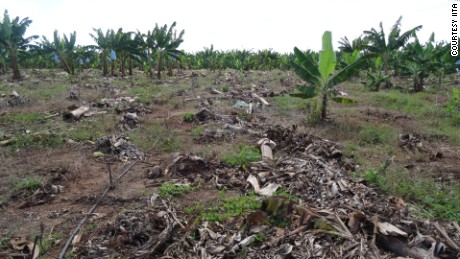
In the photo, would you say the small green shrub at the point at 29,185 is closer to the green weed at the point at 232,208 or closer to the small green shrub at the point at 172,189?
the small green shrub at the point at 172,189

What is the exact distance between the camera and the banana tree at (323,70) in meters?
9.75

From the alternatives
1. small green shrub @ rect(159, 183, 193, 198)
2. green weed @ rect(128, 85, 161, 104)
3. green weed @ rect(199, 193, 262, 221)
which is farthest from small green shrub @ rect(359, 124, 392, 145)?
green weed @ rect(128, 85, 161, 104)

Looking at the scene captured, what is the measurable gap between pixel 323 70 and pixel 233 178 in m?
5.58

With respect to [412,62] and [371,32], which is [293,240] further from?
[412,62]

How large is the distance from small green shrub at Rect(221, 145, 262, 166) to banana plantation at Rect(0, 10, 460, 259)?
0.09 ft

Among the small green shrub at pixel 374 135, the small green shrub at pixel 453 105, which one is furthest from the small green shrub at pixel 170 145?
the small green shrub at pixel 453 105

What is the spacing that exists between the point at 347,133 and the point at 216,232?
6128 mm

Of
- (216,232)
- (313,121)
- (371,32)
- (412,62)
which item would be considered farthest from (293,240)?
(412,62)

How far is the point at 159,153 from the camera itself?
789 centimetres

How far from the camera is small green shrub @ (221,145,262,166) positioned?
22.3ft

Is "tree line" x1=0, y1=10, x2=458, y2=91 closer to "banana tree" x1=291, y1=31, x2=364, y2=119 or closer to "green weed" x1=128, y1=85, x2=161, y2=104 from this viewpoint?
"banana tree" x1=291, y1=31, x2=364, y2=119

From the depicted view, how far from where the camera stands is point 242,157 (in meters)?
6.98

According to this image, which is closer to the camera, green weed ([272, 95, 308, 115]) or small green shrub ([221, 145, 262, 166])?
small green shrub ([221, 145, 262, 166])

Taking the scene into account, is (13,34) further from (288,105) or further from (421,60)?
(421,60)
